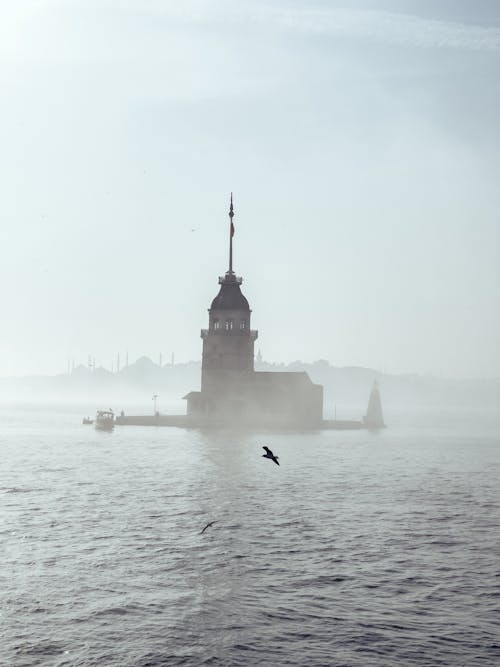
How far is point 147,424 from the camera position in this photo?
434 ft

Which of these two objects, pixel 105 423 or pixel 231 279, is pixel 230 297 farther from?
pixel 105 423

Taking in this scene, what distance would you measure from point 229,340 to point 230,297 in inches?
254

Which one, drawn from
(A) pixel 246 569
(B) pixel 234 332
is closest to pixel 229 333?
(B) pixel 234 332

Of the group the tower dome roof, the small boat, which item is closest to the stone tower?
the tower dome roof

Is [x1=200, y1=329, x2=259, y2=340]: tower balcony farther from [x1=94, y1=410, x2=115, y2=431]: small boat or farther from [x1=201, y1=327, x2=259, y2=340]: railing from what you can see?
[x1=94, y1=410, x2=115, y2=431]: small boat

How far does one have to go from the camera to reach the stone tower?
377ft

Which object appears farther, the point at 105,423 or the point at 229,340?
the point at 105,423

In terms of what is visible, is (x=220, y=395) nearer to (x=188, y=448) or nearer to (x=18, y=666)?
(x=188, y=448)

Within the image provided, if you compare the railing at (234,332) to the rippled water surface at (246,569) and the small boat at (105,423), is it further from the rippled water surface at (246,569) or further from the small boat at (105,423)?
the rippled water surface at (246,569)

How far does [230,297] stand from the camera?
11550 cm

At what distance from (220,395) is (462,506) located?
67.2 metres

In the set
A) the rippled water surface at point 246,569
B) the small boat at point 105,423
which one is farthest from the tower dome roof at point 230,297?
the rippled water surface at point 246,569

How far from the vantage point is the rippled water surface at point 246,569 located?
24.5 meters

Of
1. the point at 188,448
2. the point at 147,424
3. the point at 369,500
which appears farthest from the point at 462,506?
the point at 147,424
